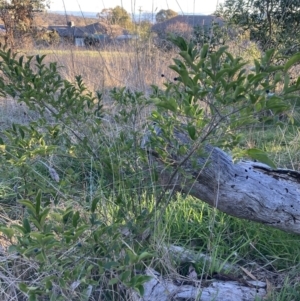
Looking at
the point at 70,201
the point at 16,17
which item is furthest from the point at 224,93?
the point at 16,17

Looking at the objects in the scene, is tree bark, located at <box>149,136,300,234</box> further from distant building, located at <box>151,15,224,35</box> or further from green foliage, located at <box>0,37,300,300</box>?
distant building, located at <box>151,15,224,35</box>

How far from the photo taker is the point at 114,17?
4.34 metres

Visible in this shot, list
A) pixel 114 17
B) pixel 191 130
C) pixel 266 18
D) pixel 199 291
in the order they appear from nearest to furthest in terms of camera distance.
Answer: pixel 191 130 < pixel 199 291 < pixel 114 17 < pixel 266 18

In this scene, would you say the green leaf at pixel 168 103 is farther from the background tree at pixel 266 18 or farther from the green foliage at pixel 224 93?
the background tree at pixel 266 18

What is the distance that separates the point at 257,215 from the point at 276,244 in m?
0.25

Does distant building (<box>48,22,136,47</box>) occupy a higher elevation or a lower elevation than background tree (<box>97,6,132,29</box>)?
lower

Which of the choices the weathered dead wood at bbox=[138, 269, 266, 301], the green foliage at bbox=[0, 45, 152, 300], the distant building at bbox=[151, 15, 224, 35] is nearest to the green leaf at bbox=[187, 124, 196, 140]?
the green foliage at bbox=[0, 45, 152, 300]

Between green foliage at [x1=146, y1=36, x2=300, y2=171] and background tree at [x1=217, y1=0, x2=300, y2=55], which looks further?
background tree at [x1=217, y1=0, x2=300, y2=55]

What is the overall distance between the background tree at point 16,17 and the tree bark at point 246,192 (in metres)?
5.80

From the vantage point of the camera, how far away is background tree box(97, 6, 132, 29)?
4016 mm

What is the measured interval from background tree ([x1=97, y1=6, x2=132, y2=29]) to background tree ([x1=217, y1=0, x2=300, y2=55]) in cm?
115

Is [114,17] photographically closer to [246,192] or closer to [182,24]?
[182,24]

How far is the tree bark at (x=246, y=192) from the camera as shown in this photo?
1872mm

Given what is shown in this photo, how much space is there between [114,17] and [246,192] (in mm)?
3080
